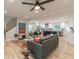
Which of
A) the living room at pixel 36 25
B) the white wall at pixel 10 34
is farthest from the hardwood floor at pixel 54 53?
the white wall at pixel 10 34

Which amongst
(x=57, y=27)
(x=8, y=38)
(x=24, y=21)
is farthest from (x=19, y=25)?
(x=57, y=27)

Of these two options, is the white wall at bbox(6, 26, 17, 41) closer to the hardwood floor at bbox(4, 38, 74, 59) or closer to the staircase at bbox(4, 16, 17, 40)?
the staircase at bbox(4, 16, 17, 40)

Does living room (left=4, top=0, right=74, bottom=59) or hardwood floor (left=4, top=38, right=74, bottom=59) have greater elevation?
living room (left=4, top=0, right=74, bottom=59)

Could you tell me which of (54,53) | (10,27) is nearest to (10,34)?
(10,27)

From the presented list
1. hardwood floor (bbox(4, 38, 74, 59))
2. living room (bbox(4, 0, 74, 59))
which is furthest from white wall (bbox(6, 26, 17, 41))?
hardwood floor (bbox(4, 38, 74, 59))

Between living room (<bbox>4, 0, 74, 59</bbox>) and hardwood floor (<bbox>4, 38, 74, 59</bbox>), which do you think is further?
living room (<bbox>4, 0, 74, 59</bbox>)

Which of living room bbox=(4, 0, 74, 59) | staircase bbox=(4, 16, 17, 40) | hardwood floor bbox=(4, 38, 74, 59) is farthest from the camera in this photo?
staircase bbox=(4, 16, 17, 40)

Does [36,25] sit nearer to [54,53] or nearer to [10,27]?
[10,27]

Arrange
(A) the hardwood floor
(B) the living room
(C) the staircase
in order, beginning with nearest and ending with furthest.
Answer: (A) the hardwood floor < (B) the living room < (C) the staircase

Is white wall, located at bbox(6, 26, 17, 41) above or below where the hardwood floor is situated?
above

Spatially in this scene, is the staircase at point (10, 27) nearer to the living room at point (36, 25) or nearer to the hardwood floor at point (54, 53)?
the living room at point (36, 25)

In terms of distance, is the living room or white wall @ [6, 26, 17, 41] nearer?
the living room
